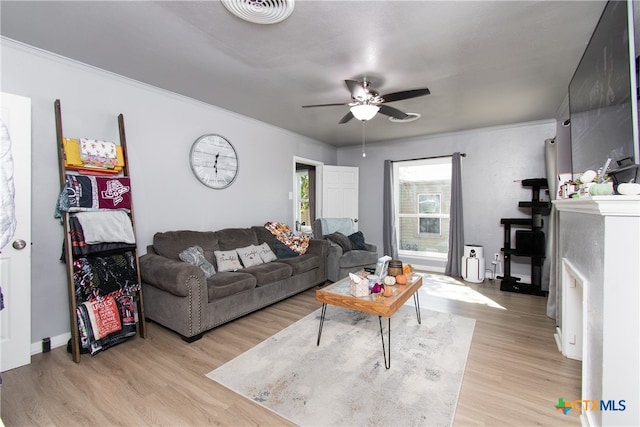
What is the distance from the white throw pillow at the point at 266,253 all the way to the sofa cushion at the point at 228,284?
0.63 metres

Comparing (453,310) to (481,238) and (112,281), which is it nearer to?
(481,238)

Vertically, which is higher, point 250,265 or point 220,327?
point 250,265

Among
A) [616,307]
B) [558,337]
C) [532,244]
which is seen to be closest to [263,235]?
[558,337]

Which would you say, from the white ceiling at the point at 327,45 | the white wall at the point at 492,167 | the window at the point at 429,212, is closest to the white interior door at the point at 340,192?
the white wall at the point at 492,167

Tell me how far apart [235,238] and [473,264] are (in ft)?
11.9

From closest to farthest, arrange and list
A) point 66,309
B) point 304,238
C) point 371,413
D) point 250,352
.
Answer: point 371,413, point 250,352, point 66,309, point 304,238

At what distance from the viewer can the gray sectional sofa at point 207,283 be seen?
2551mm

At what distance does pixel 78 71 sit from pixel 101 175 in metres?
0.94

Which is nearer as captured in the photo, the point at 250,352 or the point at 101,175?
the point at 250,352

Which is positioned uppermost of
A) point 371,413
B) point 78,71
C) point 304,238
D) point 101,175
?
point 78,71

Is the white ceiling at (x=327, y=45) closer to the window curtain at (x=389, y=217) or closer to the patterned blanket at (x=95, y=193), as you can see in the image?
the patterned blanket at (x=95, y=193)

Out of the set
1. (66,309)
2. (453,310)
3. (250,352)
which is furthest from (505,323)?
(66,309)

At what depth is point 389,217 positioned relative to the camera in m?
5.62

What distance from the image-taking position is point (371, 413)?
1690 millimetres
